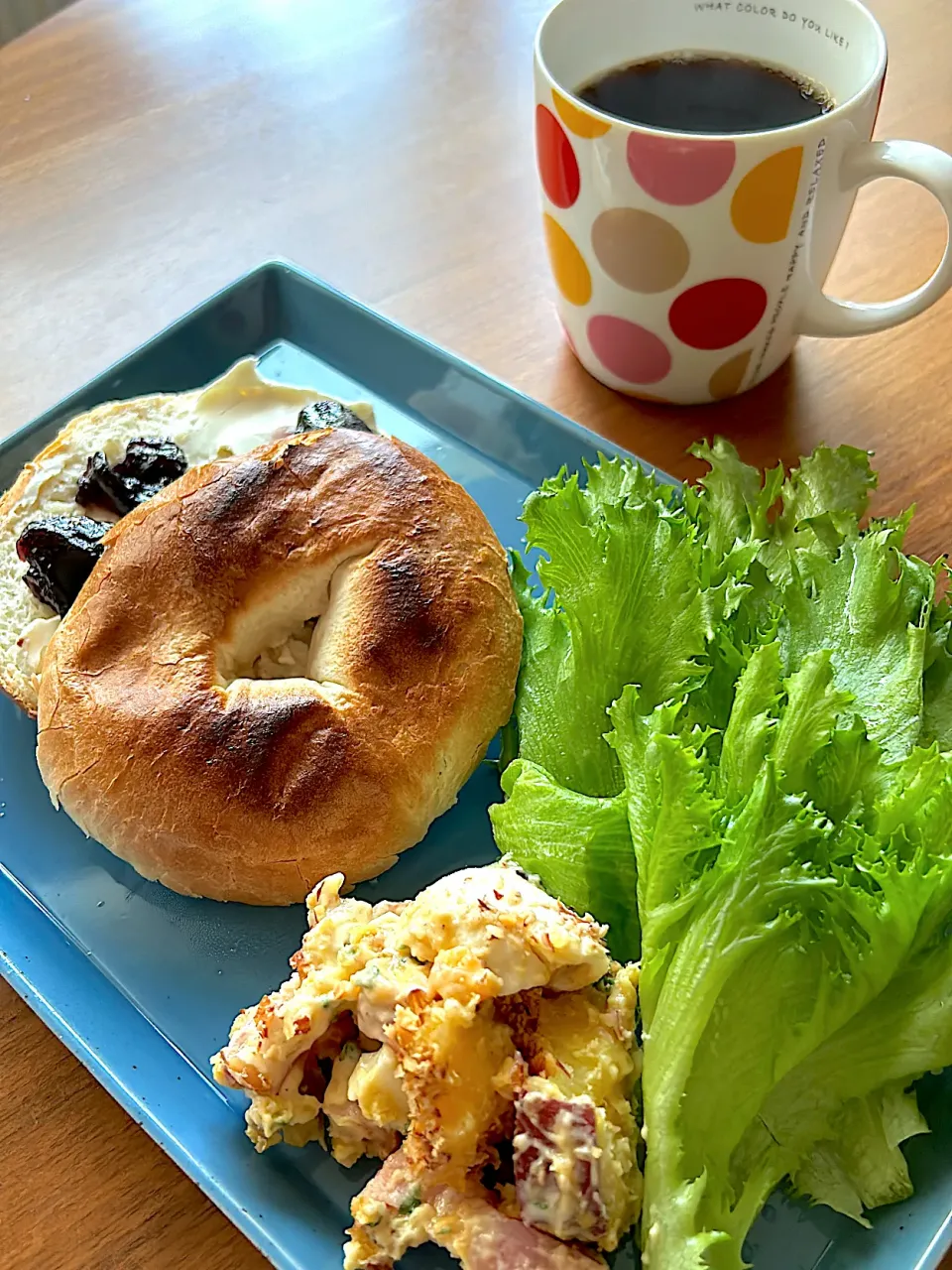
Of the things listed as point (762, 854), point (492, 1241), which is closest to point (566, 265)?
point (762, 854)

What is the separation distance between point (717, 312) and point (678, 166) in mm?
208

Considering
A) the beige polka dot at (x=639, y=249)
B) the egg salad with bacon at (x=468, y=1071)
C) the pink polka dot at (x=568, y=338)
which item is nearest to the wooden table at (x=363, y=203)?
the pink polka dot at (x=568, y=338)

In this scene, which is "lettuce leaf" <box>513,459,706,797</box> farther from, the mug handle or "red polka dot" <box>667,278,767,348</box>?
the mug handle

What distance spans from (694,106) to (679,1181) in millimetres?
1181

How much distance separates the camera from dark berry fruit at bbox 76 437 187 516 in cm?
146

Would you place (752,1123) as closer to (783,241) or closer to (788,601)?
(788,601)

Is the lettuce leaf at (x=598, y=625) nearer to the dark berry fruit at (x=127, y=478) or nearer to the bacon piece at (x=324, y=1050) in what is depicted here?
the bacon piece at (x=324, y=1050)

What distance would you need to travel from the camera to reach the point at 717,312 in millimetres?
1458

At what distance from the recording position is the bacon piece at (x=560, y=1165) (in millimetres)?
883

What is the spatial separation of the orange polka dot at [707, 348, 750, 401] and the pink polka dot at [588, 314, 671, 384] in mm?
66

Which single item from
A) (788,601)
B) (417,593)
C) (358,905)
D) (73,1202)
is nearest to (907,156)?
(788,601)

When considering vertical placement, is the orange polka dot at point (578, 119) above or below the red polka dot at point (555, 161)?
above

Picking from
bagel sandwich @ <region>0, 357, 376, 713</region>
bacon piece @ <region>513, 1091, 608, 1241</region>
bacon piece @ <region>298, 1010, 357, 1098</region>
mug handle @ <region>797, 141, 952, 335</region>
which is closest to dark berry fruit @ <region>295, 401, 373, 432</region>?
bagel sandwich @ <region>0, 357, 376, 713</region>

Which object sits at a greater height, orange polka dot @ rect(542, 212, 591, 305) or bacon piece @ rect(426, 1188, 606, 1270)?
orange polka dot @ rect(542, 212, 591, 305)
